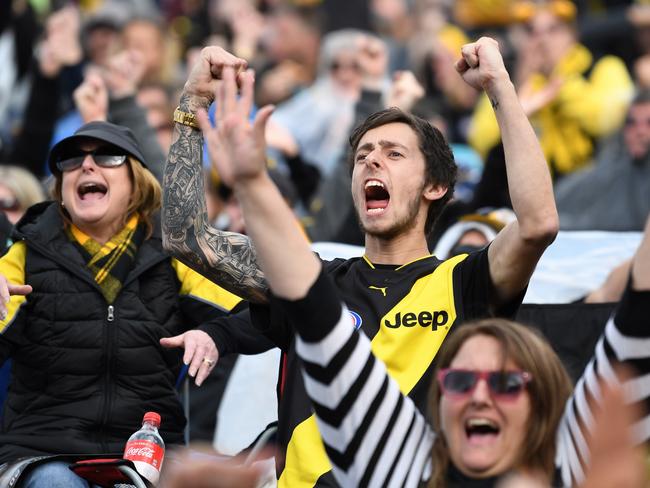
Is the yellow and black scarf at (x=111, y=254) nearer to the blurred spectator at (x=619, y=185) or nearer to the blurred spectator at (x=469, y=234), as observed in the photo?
the blurred spectator at (x=469, y=234)

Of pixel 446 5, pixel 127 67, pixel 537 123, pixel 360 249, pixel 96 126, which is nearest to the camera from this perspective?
pixel 96 126

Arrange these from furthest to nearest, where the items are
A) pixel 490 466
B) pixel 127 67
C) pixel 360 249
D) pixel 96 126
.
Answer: pixel 127 67
pixel 360 249
pixel 96 126
pixel 490 466

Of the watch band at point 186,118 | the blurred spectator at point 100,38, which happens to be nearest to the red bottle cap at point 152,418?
the watch band at point 186,118

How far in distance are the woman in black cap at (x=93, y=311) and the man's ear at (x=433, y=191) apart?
95 cm

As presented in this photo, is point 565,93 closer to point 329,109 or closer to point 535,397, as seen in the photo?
point 329,109

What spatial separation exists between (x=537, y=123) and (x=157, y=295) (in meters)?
4.90

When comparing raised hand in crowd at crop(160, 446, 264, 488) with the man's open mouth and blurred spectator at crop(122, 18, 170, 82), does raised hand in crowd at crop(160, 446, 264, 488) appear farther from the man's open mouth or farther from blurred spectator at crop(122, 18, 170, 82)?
blurred spectator at crop(122, 18, 170, 82)

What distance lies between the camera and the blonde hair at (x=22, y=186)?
7.16m

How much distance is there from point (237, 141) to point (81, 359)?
2.18 metres

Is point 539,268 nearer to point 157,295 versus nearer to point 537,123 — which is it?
point 157,295

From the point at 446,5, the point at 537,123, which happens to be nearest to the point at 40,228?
the point at 537,123

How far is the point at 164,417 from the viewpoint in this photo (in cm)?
533

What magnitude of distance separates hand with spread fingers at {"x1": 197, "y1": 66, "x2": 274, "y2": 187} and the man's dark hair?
156 cm

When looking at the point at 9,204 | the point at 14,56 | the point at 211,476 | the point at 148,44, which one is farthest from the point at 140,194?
the point at 148,44
